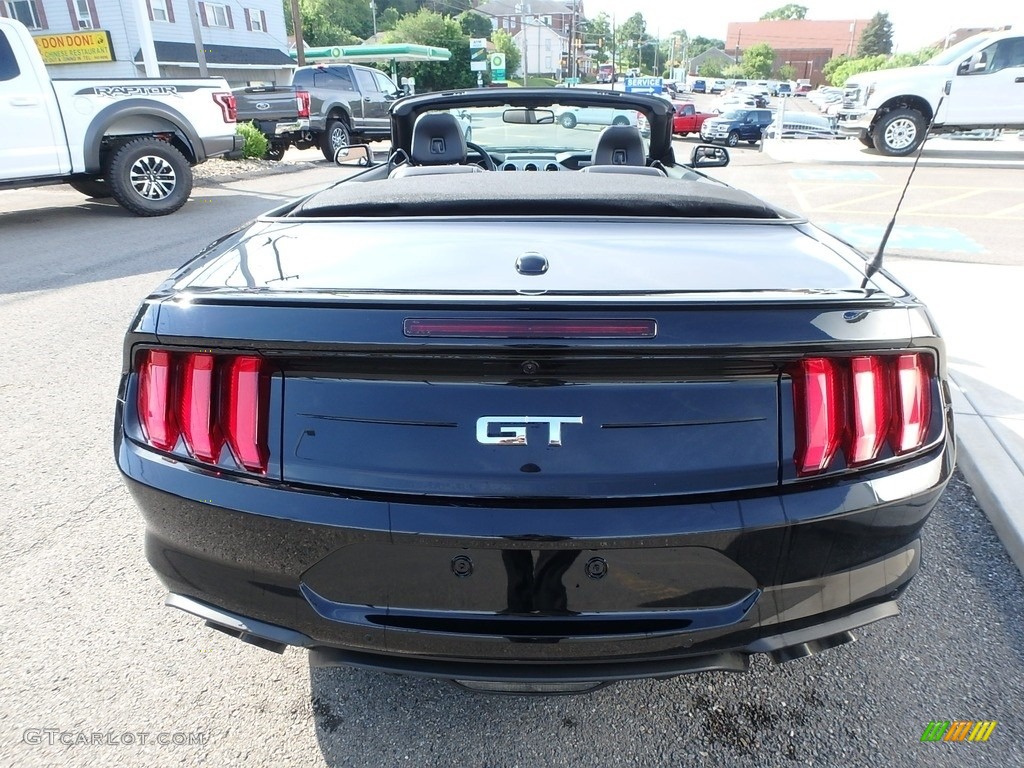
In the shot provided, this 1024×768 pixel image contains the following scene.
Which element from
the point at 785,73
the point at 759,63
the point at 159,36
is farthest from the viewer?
the point at 785,73

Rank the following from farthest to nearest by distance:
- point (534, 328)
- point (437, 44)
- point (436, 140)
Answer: point (437, 44)
point (436, 140)
point (534, 328)

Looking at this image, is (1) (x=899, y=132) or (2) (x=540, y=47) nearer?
(1) (x=899, y=132)

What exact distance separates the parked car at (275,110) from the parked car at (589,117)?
1140 centimetres

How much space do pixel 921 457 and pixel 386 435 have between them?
121 centimetres

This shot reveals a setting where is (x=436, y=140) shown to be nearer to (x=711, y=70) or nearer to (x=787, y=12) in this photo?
(x=711, y=70)

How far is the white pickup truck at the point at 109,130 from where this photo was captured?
800 cm

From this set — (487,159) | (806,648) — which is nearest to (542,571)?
(806,648)

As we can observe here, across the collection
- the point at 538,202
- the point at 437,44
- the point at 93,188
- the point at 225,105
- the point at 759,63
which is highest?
the point at 437,44

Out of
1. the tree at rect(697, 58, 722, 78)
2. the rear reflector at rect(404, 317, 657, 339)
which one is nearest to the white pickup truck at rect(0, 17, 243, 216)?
the rear reflector at rect(404, 317, 657, 339)

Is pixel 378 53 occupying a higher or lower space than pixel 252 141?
higher

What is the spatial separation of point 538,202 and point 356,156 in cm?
274

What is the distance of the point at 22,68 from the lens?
8.01m

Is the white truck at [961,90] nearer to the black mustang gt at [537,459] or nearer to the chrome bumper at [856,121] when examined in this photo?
the chrome bumper at [856,121]

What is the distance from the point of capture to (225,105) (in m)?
9.79
